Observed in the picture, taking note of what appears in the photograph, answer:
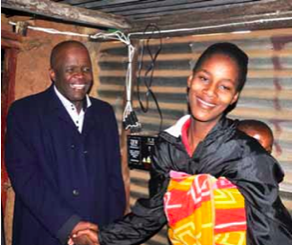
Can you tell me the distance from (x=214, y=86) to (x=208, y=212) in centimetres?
81

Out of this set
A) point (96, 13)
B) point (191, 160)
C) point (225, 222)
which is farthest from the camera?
point (96, 13)

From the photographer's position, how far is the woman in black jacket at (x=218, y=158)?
8.13 ft

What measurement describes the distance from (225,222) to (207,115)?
2.29ft

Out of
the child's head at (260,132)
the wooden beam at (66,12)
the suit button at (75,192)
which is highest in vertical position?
the wooden beam at (66,12)

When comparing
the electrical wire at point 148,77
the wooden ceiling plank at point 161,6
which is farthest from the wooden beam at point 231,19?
the electrical wire at point 148,77

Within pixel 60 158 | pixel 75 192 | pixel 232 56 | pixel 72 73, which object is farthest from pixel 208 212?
pixel 72 73

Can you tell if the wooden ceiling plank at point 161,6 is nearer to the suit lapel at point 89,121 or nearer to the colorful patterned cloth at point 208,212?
the suit lapel at point 89,121

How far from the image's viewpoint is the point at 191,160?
275 centimetres

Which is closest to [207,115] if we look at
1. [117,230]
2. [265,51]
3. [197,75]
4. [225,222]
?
[197,75]

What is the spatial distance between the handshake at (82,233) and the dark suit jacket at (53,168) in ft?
0.17

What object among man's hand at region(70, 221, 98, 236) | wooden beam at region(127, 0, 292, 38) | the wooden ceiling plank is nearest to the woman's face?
wooden beam at region(127, 0, 292, 38)

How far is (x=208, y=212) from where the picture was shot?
8.35 feet

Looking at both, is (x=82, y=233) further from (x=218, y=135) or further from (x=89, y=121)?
(x=218, y=135)

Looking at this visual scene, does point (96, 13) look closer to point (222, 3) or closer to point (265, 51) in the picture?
point (222, 3)
